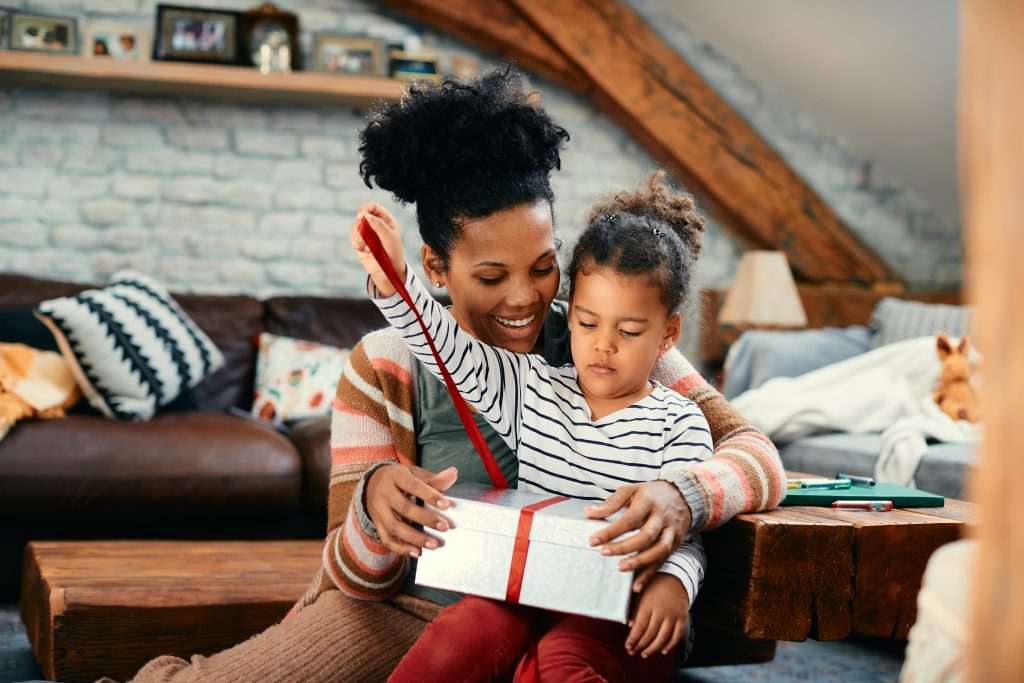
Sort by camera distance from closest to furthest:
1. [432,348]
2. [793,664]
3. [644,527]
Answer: [644,527], [432,348], [793,664]

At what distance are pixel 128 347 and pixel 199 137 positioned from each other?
4.29 ft

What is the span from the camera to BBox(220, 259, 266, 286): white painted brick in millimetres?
4297

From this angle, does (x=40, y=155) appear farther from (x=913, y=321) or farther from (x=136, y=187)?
(x=913, y=321)

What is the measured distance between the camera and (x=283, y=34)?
420cm

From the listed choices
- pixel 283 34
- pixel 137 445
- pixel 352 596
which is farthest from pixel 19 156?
pixel 352 596

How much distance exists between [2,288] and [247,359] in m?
0.86

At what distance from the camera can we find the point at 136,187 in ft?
13.8

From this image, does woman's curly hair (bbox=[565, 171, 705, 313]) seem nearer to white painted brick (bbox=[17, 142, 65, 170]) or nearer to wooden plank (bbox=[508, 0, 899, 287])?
wooden plank (bbox=[508, 0, 899, 287])

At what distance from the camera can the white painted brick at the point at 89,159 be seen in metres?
4.13

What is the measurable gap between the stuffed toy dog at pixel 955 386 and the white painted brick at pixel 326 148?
8.20 ft

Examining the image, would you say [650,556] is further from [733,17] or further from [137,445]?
[733,17]

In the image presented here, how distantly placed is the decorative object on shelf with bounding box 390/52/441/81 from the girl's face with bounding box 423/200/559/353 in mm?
2943

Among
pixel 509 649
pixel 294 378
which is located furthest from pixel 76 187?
pixel 509 649

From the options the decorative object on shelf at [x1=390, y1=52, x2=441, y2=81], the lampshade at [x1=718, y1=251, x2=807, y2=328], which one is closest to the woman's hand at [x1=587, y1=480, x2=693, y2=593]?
the lampshade at [x1=718, y1=251, x2=807, y2=328]
